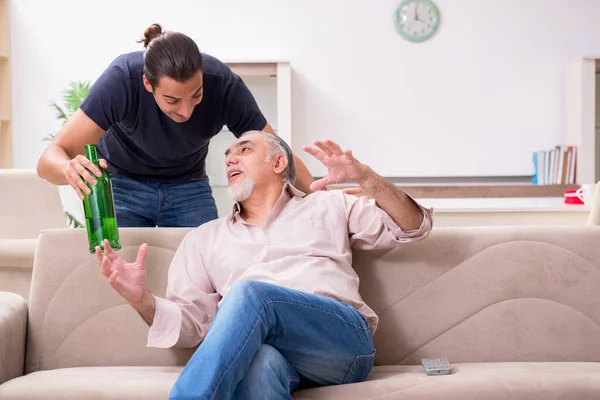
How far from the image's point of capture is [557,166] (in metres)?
Result: 6.05

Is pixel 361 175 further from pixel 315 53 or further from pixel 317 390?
pixel 315 53

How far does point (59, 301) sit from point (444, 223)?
118 inches

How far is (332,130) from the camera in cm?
628

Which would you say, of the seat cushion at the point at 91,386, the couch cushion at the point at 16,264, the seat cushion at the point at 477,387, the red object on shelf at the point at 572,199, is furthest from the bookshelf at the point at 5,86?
the seat cushion at the point at 477,387

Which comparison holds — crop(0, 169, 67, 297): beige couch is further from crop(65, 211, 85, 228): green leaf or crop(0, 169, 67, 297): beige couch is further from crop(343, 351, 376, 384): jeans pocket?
crop(343, 351, 376, 384): jeans pocket

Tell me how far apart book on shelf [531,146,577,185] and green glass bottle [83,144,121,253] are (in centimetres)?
474

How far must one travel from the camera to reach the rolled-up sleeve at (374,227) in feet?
6.70

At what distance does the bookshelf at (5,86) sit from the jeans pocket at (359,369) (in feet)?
16.9

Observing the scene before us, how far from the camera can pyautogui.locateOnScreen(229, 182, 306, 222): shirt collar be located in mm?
2219

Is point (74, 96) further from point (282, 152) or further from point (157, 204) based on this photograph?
point (282, 152)

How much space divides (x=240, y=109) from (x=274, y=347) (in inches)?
39.9

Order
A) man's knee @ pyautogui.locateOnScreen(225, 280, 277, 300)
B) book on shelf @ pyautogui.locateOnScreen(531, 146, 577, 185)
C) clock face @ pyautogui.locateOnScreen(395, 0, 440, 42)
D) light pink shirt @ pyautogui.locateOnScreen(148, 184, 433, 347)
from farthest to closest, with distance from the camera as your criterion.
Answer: clock face @ pyautogui.locateOnScreen(395, 0, 440, 42) → book on shelf @ pyautogui.locateOnScreen(531, 146, 577, 185) → light pink shirt @ pyautogui.locateOnScreen(148, 184, 433, 347) → man's knee @ pyautogui.locateOnScreen(225, 280, 277, 300)

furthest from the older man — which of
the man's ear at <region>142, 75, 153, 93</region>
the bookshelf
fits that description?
the bookshelf

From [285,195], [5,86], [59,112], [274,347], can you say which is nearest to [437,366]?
[274,347]
